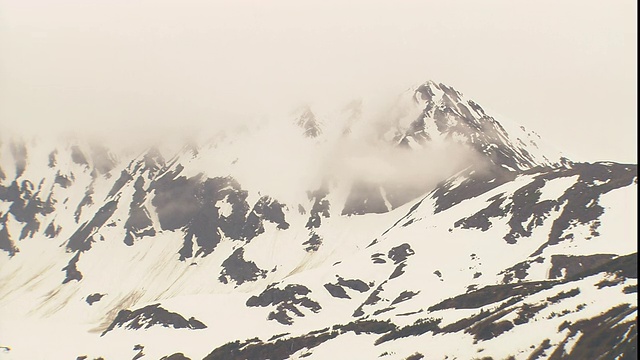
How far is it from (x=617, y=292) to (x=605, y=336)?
28.1 meters

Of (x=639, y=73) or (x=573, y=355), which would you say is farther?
(x=573, y=355)

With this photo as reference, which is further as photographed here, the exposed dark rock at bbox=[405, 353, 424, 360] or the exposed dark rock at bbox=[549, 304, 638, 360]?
the exposed dark rock at bbox=[405, 353, 424, 360]

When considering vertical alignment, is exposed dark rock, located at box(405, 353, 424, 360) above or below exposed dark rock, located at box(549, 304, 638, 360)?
below

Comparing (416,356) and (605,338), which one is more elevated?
(605,338)

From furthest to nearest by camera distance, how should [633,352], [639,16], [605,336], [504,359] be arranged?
[504,359]
[605,336]
[633,352]
[639,16]

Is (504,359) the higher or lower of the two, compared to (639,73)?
lower

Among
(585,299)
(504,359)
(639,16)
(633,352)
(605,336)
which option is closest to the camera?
(639,16)

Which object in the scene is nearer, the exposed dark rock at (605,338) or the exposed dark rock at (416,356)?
the exposed dark rock at (605,338)

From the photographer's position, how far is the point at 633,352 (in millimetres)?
140500

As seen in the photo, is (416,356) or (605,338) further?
(416,356)

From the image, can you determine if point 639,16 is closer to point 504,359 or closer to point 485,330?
point 504,359

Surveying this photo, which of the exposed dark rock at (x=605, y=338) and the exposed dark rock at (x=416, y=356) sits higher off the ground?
the exposed dark rock at (x=605, y=338)

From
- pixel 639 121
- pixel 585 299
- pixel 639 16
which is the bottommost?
pixel 585 299

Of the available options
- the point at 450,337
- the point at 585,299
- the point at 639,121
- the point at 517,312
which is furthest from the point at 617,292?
the point at 639,121
